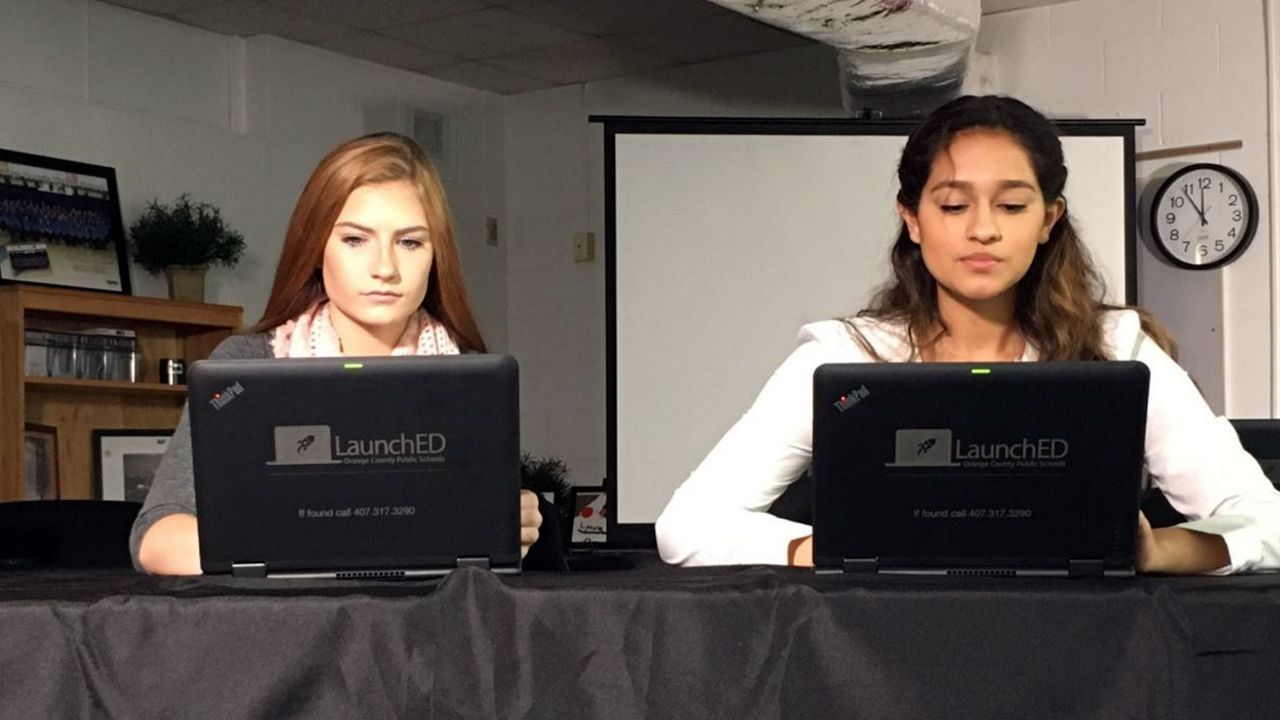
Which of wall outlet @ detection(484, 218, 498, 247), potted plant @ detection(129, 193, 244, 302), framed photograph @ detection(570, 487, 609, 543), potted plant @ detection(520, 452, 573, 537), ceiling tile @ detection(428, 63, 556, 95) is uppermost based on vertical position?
A: ceiling tile @ detection(428, 63, 556, 95)

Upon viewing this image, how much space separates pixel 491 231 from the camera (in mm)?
6879

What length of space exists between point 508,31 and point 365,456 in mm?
4786

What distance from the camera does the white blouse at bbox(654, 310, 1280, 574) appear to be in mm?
1812

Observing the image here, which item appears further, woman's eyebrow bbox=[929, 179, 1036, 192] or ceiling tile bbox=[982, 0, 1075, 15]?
ceiling tile bbox=[982, 0, 1075, 15]

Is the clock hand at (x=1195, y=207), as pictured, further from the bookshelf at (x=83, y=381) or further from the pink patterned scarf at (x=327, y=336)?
the pink patterned scarf at (x=327, y=336)

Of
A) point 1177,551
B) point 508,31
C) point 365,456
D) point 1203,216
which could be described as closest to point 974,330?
point 1177,551

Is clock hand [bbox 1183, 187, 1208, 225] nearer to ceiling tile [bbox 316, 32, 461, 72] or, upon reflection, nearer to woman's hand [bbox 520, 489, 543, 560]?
ceiling tile [bbox 316, 32, 461, 72]

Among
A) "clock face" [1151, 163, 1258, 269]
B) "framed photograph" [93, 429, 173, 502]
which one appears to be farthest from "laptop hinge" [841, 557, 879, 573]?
"framed photograph" [93, 429, 173, 502]

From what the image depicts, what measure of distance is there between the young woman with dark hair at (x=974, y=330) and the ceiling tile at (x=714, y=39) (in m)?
3.83

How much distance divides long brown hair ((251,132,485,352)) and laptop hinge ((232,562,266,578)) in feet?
1.94

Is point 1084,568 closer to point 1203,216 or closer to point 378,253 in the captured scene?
point 378,253

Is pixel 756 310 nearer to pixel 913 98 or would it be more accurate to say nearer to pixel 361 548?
pixel 913 98

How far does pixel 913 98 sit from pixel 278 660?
4.33 m

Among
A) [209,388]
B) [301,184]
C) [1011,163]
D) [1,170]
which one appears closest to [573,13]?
[301,184]
